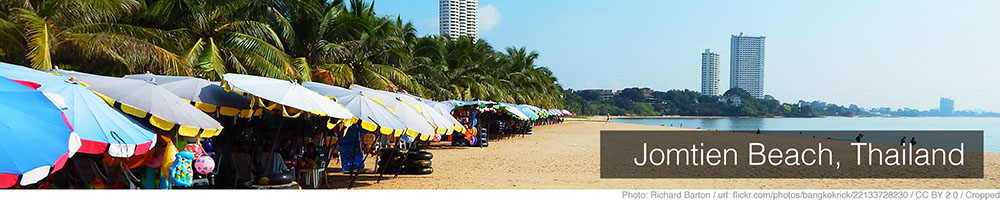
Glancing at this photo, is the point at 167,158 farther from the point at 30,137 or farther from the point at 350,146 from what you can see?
the point at 350,146

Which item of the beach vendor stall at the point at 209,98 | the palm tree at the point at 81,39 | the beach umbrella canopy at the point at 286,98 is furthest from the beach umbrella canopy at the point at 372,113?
the palm tree at the point at 81,39

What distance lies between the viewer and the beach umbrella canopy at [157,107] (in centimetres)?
675

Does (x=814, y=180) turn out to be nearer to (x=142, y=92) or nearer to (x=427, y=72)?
(x=142, y=92)

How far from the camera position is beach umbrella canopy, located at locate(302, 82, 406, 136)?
356 inches

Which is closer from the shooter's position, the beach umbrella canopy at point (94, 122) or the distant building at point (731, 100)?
the beach umbrella canopy at point (94, 122)

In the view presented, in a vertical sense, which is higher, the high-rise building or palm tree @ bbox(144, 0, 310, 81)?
the high-rise building

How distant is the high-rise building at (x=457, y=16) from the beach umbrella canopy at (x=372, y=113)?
215 feet

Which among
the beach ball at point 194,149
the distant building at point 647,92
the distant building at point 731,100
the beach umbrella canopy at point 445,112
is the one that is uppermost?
the distant building at point 647,92

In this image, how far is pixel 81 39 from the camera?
11617mm

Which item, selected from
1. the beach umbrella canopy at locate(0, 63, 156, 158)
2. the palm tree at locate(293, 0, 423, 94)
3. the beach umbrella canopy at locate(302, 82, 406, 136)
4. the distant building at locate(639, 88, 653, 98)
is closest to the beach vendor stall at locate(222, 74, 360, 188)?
the beach umbrella canopy at locate(302, 82, 406, 136)

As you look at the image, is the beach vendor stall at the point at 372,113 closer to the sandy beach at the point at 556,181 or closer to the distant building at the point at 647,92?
the sandy beach at the point at 556,181

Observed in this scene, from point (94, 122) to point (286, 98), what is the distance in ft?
9.73

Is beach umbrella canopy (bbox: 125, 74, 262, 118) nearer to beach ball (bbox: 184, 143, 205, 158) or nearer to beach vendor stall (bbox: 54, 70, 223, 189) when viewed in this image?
beach ball (bbox: 184, 143, 205, 158)

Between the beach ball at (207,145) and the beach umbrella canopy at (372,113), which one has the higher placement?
the beach umbrella canopy at (372,113)
